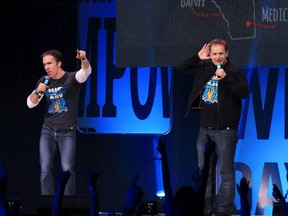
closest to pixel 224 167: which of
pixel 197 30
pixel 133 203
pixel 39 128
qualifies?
pixel 197 30

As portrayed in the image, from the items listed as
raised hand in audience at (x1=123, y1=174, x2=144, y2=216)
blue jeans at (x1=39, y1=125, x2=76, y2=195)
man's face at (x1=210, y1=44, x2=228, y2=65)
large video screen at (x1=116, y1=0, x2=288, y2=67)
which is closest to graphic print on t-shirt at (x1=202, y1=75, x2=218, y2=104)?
man's face at (x1=210, y1=44, x2=228, y2=65)

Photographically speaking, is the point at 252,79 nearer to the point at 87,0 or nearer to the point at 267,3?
the point at 267,3

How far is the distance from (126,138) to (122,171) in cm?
39

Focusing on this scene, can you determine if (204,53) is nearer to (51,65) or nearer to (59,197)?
(51,65)

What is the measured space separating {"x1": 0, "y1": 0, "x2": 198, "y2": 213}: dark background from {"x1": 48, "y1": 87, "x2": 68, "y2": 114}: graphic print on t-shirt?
3.98 ft

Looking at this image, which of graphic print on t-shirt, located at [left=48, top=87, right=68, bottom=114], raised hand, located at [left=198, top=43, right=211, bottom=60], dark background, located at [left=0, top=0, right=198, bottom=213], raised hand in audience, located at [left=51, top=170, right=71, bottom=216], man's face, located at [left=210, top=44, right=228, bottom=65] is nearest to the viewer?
raised hand in audience, located at [left=51, top=170, right=71, bottom=216]

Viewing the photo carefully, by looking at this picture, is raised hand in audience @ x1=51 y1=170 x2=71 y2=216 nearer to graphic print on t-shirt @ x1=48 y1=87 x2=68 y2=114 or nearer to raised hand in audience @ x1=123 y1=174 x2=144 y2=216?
raised hand in audience @ x1=123 y1=174 x2=144 y2=216

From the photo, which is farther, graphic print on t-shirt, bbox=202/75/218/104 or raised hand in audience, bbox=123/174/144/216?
graphic print on t-shirt, bbox=202/75/218/104

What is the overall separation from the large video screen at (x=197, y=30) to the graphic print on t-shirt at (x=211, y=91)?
0.82m

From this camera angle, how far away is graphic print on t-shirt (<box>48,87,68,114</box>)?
7.10 m

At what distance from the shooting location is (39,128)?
332 inches

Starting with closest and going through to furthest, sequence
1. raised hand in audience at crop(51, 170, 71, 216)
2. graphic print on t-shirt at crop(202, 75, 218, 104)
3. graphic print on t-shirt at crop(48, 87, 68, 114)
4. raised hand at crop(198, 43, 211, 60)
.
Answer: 1. raised hand in audience at crop(51, 170, 71, 216)
2. graphic print on t-shirt at crop(202, 75, 218, 104)
3. raised hand at crop(198, 43, 211, 60)
4. graphic print on t-shirt at crop(48, 87, 68, 114)

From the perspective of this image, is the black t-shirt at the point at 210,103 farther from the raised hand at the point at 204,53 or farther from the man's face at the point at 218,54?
the raised hand at the point at 204,53

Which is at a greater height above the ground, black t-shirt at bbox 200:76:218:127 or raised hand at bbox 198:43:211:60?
raised hand at bbox 198:43:211:60
